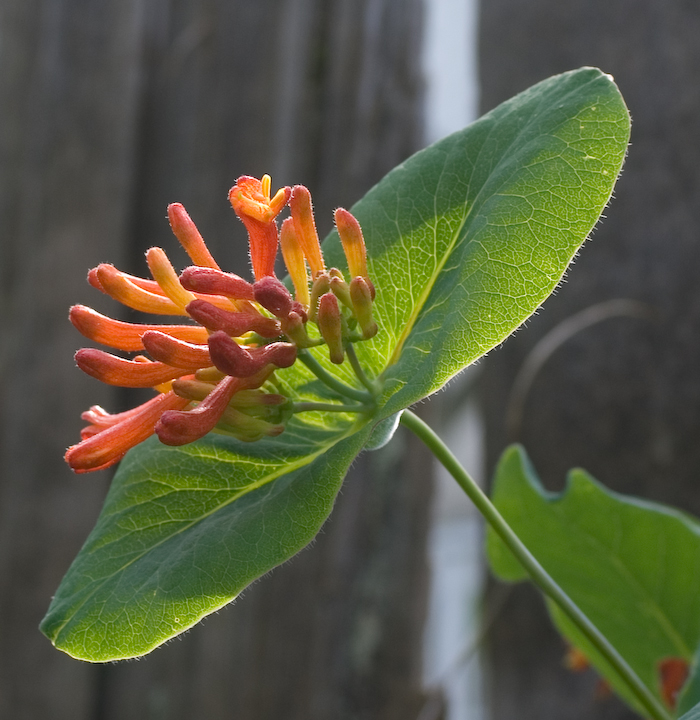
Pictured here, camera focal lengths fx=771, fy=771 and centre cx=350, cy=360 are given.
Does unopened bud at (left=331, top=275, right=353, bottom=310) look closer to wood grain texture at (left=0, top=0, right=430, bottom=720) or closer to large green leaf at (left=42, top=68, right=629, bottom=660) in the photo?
large green leaf at (left=42, top=68, right=629, bottom=660)

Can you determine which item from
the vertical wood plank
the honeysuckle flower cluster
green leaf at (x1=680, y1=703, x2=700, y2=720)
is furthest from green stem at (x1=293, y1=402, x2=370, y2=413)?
the vertical wood plank

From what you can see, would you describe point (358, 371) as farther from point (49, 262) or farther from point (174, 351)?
point (49, 262)

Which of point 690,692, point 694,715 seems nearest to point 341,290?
point 694,715

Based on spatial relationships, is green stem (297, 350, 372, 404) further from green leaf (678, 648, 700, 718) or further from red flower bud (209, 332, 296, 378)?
green leaf (678, 648, 700, 718)

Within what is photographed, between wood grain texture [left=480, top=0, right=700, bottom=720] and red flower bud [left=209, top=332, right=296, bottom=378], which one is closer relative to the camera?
red flower bud [left=209, top=332, right=296, bottom=378]

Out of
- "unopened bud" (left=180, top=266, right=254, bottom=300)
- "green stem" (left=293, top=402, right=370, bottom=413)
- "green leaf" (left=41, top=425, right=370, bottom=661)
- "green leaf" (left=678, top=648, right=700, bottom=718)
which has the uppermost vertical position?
"unopened bud" (left=180, top=266, right=254, bottom=300)

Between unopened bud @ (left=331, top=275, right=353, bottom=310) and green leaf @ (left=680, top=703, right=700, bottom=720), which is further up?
unopened bud @ (left=331, top=275, right=353, bottom=310)

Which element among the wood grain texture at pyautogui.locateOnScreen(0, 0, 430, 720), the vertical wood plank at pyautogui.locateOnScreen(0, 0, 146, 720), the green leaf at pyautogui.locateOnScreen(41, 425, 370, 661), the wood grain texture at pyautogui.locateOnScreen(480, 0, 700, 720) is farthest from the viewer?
the vertical wood plank at pyautogui.locateOnScreen(0, 0, 146, 720)

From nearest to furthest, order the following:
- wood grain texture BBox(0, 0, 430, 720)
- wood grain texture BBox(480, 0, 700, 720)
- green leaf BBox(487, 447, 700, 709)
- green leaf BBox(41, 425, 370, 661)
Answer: green leaf BBox(41, 425, 370, 661)
green leaf BBox(487, 447, 700, 709)
wood grain texture BBox(480, 0, 700, 720)
wood grain texture BBox(0, 0, 430, 720)
